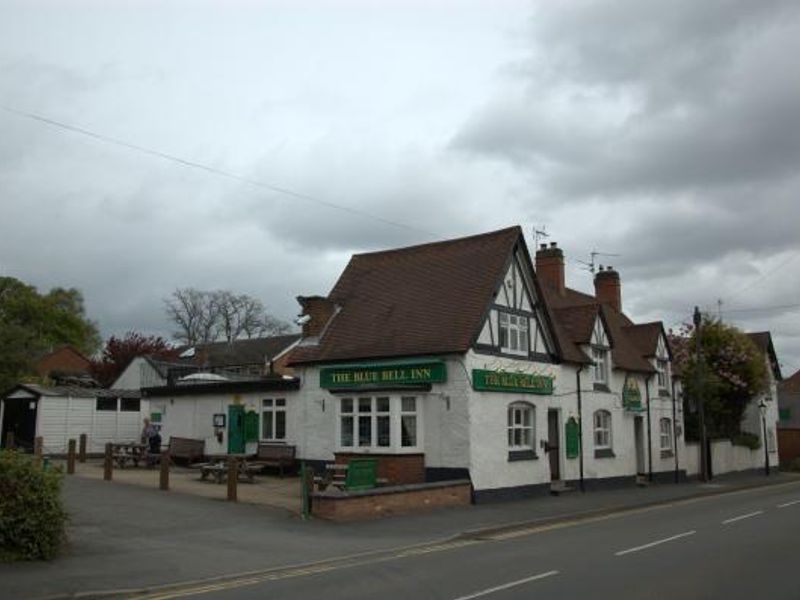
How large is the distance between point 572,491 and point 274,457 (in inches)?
398

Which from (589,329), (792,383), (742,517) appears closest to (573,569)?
(742,517)

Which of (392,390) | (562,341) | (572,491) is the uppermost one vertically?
(562,341)

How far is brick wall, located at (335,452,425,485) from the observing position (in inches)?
965

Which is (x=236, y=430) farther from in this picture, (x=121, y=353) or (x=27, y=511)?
(x=121, y=353)

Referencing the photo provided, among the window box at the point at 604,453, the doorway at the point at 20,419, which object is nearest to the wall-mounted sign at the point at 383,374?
the window box at the point at 604,453

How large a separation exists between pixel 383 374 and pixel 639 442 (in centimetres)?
1467

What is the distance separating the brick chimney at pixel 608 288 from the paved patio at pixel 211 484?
66.4 ft

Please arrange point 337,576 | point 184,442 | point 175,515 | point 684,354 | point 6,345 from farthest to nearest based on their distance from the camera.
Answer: point 6,345 < point 684,354 < point 184,442 < point 175,515 < point 337,576

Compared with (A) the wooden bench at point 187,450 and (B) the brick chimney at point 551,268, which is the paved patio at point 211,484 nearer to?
(A) the wooden bench at point 187,450

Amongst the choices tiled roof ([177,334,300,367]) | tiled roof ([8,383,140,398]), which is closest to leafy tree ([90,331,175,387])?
tiled roof ([177,334,300,367])

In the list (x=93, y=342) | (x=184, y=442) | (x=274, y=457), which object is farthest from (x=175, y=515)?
(x=93, y=342)

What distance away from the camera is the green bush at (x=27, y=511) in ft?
40.9

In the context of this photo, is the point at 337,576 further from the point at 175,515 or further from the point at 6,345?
the point at 6,345

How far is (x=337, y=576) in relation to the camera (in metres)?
12.1
